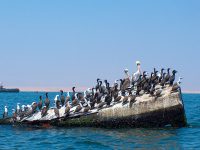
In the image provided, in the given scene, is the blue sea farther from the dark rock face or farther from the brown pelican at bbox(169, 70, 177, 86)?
the brown pelican at bbox(169, 70, 177, 86)

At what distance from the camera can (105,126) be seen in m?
29.1

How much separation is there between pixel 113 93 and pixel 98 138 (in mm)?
5060

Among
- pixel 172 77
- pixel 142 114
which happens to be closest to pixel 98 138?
pixel 142 114

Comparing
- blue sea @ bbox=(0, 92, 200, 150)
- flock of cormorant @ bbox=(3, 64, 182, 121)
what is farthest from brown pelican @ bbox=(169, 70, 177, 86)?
blue sea @ bbox=(0, 92, 200, 150)

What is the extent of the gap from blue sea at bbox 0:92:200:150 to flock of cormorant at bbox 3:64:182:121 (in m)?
1.72

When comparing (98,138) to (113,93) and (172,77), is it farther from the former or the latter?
(172,77)

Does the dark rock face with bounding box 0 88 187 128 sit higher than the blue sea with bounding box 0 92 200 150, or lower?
higher

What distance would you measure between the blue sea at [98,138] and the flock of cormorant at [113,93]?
1716mm

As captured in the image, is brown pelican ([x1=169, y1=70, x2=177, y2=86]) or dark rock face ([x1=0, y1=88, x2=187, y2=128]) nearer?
dark rock face ([x1=0, y1=88, x2=187, y2=128])

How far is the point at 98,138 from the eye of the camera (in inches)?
1019

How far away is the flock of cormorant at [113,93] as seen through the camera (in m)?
29.7

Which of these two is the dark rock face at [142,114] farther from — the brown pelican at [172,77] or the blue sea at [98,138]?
the brown pelican at [172,77]

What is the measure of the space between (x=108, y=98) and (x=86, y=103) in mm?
2050

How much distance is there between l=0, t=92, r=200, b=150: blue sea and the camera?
78.8ft
